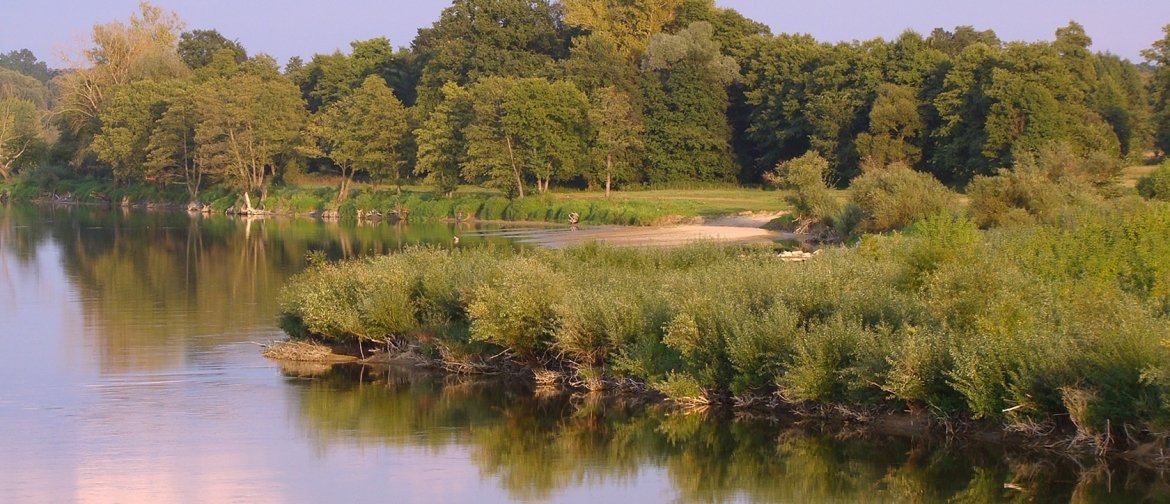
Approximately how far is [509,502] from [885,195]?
105 feet

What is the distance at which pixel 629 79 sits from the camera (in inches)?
3061

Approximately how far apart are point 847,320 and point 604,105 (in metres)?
53.9

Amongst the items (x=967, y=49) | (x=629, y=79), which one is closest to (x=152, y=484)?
(x=967, y=49)

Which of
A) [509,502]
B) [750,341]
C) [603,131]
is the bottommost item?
[509,502]

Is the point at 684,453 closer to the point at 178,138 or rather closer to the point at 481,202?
the point at 481,202

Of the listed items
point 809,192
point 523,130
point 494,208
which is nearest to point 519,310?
point 809,192

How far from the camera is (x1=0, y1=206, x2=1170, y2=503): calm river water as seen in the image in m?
15.7

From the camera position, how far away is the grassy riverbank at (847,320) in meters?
15.8

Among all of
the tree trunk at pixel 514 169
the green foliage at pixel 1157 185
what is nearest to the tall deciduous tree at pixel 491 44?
the tree trunk at pixel 514 169

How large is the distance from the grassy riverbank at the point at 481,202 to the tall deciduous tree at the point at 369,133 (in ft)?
6.59

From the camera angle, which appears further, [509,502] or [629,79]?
[629,79]

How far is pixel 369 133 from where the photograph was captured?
254 feet

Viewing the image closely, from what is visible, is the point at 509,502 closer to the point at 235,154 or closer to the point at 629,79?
the point at 629,79

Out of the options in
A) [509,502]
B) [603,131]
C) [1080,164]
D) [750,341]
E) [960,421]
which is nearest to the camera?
[509,502]
